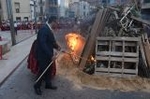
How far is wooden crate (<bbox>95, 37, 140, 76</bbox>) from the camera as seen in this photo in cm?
789

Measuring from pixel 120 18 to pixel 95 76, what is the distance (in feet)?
7.32

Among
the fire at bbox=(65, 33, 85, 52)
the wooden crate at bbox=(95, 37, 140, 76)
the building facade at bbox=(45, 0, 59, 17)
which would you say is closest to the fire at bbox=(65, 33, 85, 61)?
the fire at bbox=(65, 33, 85, 52)

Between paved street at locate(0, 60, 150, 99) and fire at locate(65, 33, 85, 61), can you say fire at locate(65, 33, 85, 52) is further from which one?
paved street at locate(0, 60, 150, 99)

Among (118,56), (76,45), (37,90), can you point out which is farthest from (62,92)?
(76,45)

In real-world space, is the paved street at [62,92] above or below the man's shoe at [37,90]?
below

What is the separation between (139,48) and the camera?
7992mm

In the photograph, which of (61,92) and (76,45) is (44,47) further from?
(76,45)

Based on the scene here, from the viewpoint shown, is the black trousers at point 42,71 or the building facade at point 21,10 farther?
the building facade at point 21,10

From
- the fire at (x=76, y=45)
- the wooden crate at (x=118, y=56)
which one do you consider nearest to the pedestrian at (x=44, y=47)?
the wooden crate at (x=118, y=56)

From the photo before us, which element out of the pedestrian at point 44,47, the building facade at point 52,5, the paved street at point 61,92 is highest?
the building facade at point 52,5

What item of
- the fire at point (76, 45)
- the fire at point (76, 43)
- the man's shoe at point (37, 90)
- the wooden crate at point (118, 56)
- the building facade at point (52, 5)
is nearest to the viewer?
the man's shoe at point (37, 90)

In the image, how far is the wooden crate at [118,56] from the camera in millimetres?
7891

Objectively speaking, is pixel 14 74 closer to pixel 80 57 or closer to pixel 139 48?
pixel 80 57

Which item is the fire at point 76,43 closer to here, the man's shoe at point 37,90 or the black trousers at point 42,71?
the black trousers at point 42,71
